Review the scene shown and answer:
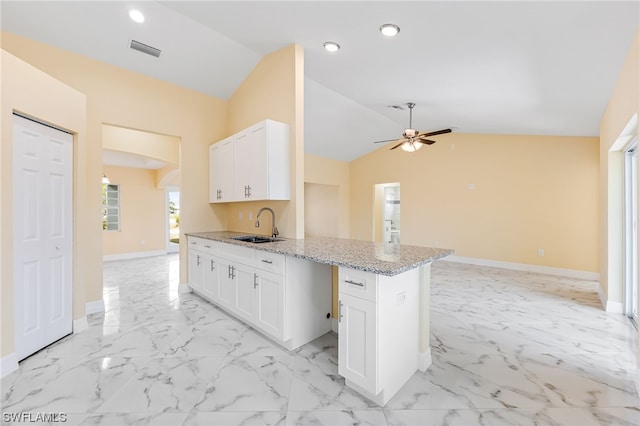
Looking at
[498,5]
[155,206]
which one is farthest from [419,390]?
[155,206]

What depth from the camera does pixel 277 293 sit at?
2553 millimetres

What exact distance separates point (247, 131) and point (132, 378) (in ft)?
8.96

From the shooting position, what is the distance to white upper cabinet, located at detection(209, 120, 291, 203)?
327cm

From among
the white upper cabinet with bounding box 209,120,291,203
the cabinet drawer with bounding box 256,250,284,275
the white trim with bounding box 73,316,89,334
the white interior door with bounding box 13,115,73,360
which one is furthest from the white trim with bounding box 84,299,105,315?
the cabinet drawer with bounding box 256,250,284,275

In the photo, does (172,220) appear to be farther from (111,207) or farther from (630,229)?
(630,229)

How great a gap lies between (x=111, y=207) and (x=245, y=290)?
6.16 metres

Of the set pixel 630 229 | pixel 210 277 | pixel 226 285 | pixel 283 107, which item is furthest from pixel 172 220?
pixel 630 229

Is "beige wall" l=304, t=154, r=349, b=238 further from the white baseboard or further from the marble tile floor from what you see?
the white baseboard

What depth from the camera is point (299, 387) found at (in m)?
2.04

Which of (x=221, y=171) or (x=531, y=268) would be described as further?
(x=531, y=268)

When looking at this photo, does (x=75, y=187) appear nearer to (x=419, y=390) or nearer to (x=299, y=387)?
(x=299, y=387)

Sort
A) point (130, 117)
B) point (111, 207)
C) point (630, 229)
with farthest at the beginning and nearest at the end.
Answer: point (111, 207)
point (130, 117)
point (630, 229)

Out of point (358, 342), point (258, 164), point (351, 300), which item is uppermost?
point (258, 164)

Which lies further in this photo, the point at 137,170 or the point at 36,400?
the point at 137,170
